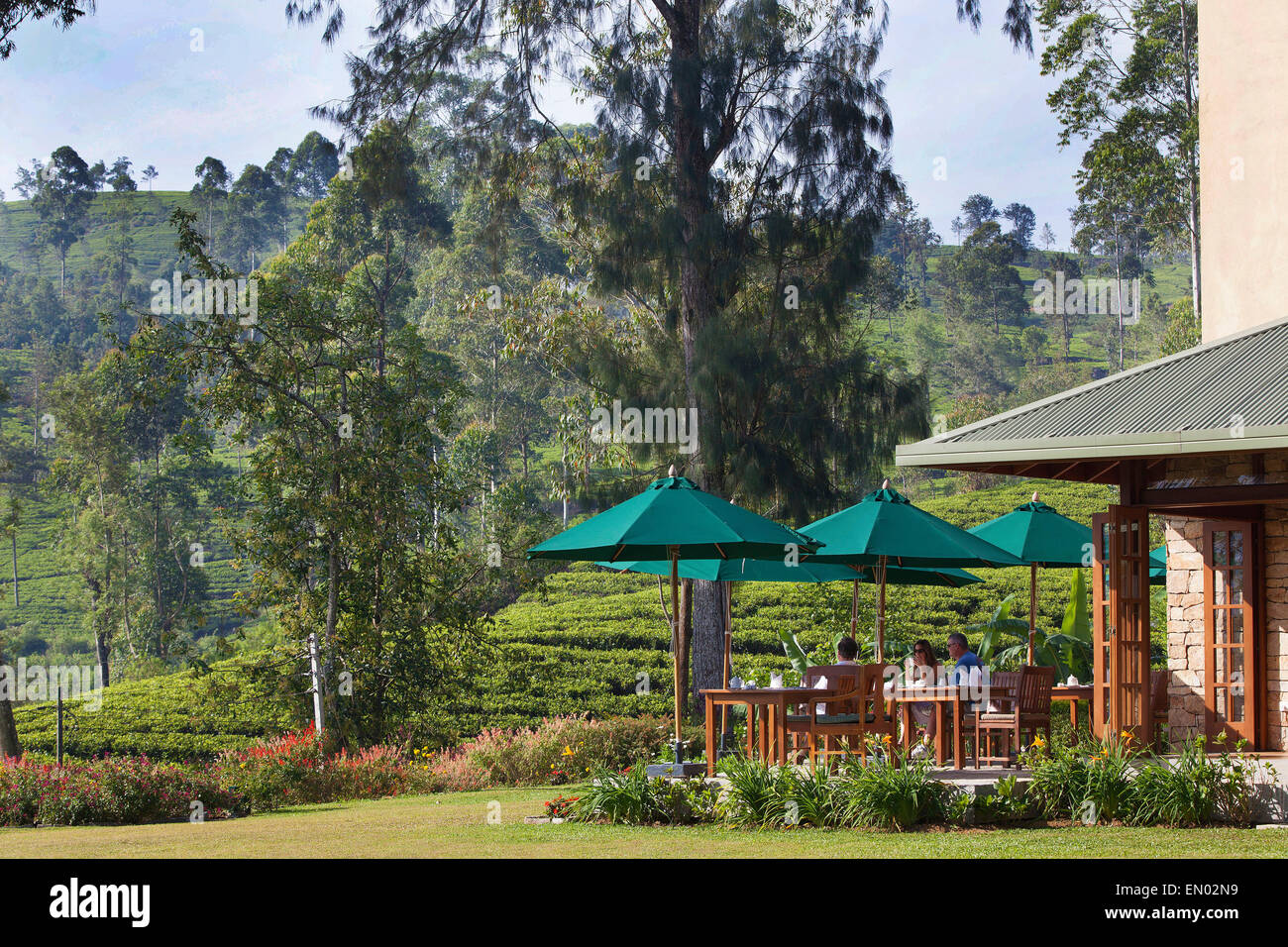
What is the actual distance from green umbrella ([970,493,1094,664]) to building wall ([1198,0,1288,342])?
7.86ft

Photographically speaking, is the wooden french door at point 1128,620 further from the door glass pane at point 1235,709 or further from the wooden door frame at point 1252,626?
the door glass pane at point 1235,709

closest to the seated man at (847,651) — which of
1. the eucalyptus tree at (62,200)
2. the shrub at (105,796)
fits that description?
the shrub at (105,796)

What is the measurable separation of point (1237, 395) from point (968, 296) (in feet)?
207

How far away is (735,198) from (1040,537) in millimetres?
6472

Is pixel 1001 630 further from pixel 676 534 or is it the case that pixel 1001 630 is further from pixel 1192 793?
A: pixel 676 534

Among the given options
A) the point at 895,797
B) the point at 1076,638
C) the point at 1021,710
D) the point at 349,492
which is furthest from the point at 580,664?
the point at 895,797

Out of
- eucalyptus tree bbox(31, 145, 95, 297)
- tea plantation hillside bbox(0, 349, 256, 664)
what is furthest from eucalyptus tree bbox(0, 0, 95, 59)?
eucalyptus tree bbox(31, 145, 95, 297)

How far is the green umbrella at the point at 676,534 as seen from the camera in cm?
887

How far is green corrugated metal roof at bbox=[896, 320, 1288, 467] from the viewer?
7.96 meters

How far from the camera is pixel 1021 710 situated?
9844 millimetres

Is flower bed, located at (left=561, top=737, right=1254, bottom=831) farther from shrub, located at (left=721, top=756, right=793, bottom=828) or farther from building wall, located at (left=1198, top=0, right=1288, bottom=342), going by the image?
building wall, located at (left=1198, top=0, right=1288, bottom=342)

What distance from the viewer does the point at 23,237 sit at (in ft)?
338
